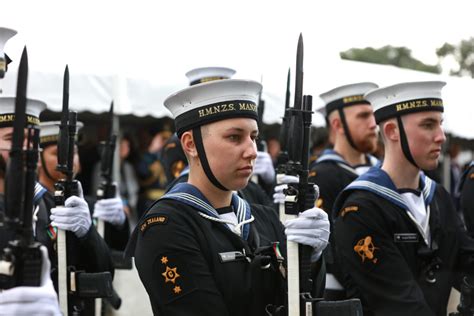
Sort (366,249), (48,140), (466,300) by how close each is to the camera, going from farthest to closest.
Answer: (48,140) < (466,300) < (366,249)

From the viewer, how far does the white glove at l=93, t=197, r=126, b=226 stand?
656cm

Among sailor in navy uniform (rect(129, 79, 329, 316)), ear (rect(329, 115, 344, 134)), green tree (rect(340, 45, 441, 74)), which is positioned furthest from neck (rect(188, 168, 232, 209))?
green tree (rect(340, 45, 441, 74))

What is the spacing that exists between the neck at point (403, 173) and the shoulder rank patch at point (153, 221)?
1726 millimetres

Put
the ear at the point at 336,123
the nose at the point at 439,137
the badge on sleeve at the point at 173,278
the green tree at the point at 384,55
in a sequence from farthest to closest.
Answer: the green tree at the point at 384,55, the ear at the point at 336,123, the nose at the point at 439,137, the badge on sleeve at the point at 173,278

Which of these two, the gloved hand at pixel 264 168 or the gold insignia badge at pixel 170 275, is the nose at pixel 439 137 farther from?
the gloved hand at pixel 264 168

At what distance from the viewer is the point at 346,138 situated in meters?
6.54

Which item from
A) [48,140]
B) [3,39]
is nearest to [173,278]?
[3,39]

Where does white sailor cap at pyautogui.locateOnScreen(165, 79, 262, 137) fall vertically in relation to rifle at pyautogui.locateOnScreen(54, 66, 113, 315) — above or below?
above

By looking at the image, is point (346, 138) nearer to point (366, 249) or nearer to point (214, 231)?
point (366, 249)

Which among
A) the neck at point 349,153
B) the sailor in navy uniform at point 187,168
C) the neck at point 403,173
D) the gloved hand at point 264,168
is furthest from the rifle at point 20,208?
the gloved hand at point 264,168

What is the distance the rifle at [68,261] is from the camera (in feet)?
15.0

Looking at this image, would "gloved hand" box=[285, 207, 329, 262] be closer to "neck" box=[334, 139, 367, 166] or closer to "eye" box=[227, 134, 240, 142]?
"eye" box=[227, 134, 240, 142]

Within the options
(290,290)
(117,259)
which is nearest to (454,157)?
Result: (117,259)

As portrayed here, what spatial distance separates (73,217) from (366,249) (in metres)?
1.74
